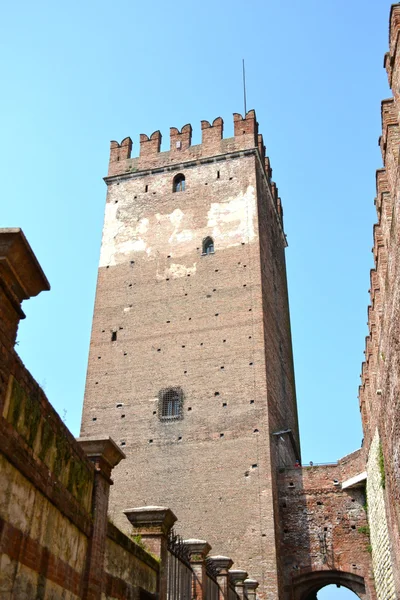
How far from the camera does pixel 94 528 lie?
217 inches

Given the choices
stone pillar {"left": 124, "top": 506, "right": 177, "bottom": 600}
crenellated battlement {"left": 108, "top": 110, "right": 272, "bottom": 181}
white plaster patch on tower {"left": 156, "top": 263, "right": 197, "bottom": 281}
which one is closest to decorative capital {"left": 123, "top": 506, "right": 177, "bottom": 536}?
stone pillar {"left": 124, "top": 506, "right": 177, "bottom": 600}

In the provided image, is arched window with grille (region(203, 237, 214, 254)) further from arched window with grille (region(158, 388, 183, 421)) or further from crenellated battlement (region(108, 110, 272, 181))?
arched window with grille (region(158, 388, 183, 421))

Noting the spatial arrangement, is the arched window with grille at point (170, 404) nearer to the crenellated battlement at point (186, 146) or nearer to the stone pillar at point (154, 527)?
the crenellated battlement at point (186, 146)

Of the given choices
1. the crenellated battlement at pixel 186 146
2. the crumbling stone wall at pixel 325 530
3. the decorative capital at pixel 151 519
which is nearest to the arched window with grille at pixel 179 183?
the crenellated battlement at pixel 186 146

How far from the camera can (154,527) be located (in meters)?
6.98

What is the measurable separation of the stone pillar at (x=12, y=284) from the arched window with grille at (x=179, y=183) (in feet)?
60.5

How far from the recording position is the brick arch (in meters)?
15.6

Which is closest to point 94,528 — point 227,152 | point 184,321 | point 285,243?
point 184,321

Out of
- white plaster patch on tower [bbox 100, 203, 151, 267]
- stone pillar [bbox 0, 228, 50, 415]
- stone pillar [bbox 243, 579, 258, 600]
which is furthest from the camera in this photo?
white plaster patch on tower [bbox 100, 203, 151, 267]

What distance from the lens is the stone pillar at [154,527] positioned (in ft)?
22.8

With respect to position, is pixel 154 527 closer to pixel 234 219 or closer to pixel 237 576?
pixel 237 576

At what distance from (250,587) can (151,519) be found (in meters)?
6.66

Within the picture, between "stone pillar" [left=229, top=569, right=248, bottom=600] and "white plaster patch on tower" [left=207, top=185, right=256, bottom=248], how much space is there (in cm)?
1072

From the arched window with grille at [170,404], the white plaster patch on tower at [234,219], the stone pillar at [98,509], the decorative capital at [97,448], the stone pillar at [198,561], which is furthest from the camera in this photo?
the white plaster patch on tower at [234,219]
